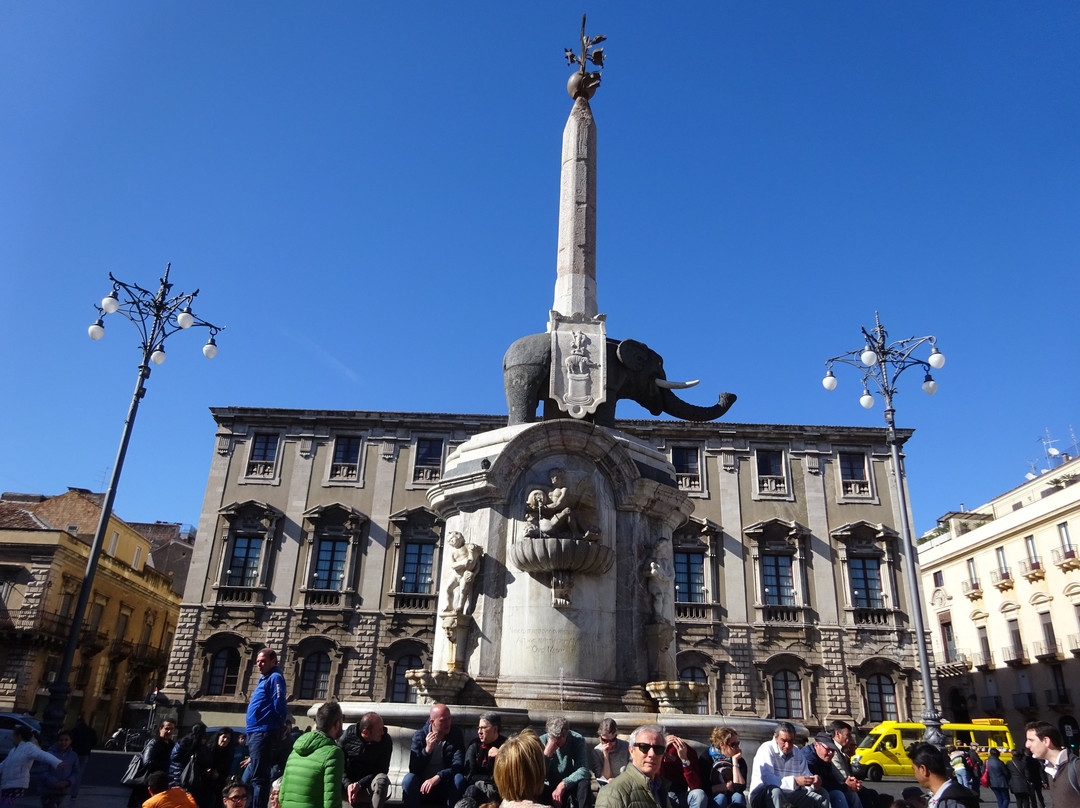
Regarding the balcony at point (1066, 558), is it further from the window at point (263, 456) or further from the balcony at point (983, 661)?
the window at point (263, 456)

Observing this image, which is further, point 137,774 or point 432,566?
point 432,566

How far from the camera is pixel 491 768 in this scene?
645cm

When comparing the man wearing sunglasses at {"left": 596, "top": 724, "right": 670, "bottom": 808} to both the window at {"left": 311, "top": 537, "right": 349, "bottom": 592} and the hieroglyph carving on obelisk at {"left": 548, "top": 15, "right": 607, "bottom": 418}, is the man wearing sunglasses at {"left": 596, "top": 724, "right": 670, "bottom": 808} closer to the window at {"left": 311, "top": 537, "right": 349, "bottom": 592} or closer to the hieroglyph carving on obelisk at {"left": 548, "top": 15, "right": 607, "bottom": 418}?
the hieroglyph carving on obelisk at {"left": 548, "top": 15, "right": 607, "bottom": 418}

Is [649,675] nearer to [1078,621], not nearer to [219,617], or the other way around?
[219,617]

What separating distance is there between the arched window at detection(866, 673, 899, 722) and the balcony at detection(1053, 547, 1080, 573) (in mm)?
10201

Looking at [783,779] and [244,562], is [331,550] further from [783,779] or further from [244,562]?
[783,779]

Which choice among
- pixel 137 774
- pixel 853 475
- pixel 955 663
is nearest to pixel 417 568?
pixel 853 475

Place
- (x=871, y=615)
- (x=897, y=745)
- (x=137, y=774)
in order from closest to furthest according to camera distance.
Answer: (x=137, y=774)
(x=897, y=745)
(x=871, y=615)

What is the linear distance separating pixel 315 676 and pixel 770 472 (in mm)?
20834

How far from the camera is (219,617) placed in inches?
1294

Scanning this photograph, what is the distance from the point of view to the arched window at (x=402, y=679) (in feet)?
104

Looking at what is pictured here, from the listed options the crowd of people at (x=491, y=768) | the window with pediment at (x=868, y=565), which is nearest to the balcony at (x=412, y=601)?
the window with pediment at (x=868, y=565)

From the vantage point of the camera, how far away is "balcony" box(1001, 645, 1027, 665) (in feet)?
123

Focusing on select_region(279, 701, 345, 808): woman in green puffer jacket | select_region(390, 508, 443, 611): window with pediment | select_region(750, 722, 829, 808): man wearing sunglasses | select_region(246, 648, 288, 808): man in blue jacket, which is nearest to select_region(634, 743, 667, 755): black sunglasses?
select_region(279, 701, 345, 808): woman in green puffer jacket
